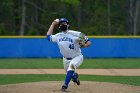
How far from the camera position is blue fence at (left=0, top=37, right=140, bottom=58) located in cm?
2814

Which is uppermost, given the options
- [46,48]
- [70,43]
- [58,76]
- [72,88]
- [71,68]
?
[70,43]

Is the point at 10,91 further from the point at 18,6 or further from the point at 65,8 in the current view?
the point at 65,8

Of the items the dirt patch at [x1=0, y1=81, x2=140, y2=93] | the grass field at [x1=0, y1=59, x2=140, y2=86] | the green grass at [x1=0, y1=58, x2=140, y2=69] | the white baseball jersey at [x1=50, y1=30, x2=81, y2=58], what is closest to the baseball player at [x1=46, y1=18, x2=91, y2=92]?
the white baseball jersey at [x1=50, y1=30, x2=81, y2=58]

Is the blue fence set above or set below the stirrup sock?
below

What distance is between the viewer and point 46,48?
28094 millimetres

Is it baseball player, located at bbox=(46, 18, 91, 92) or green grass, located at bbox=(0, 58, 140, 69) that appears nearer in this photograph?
baseball player, located at bbox=(46, 18, 91, 92)

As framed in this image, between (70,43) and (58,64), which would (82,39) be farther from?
(58,64)

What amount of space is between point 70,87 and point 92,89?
2.33ft

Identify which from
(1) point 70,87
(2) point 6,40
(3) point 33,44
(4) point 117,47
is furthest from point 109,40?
(1) point 70,87

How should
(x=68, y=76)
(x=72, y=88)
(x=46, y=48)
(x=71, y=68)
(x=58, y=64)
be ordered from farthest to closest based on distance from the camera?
(x=46, y=48), (x=58, y=64), (x=72, y=88), (x=71, y=68), (x=68, y=76)

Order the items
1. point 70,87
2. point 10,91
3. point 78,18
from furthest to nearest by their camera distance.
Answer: point 78,18 < point 70,87 < point 10,91

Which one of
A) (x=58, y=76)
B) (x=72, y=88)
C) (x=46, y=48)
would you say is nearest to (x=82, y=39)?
(x=72, y=88)

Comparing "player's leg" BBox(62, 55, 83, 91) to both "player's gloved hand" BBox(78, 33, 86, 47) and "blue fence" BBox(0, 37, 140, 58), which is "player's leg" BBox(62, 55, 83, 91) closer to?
"player's gloved hand" BBox(78, 33, 86, 47)

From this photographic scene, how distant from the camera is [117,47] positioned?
28.6 meters
